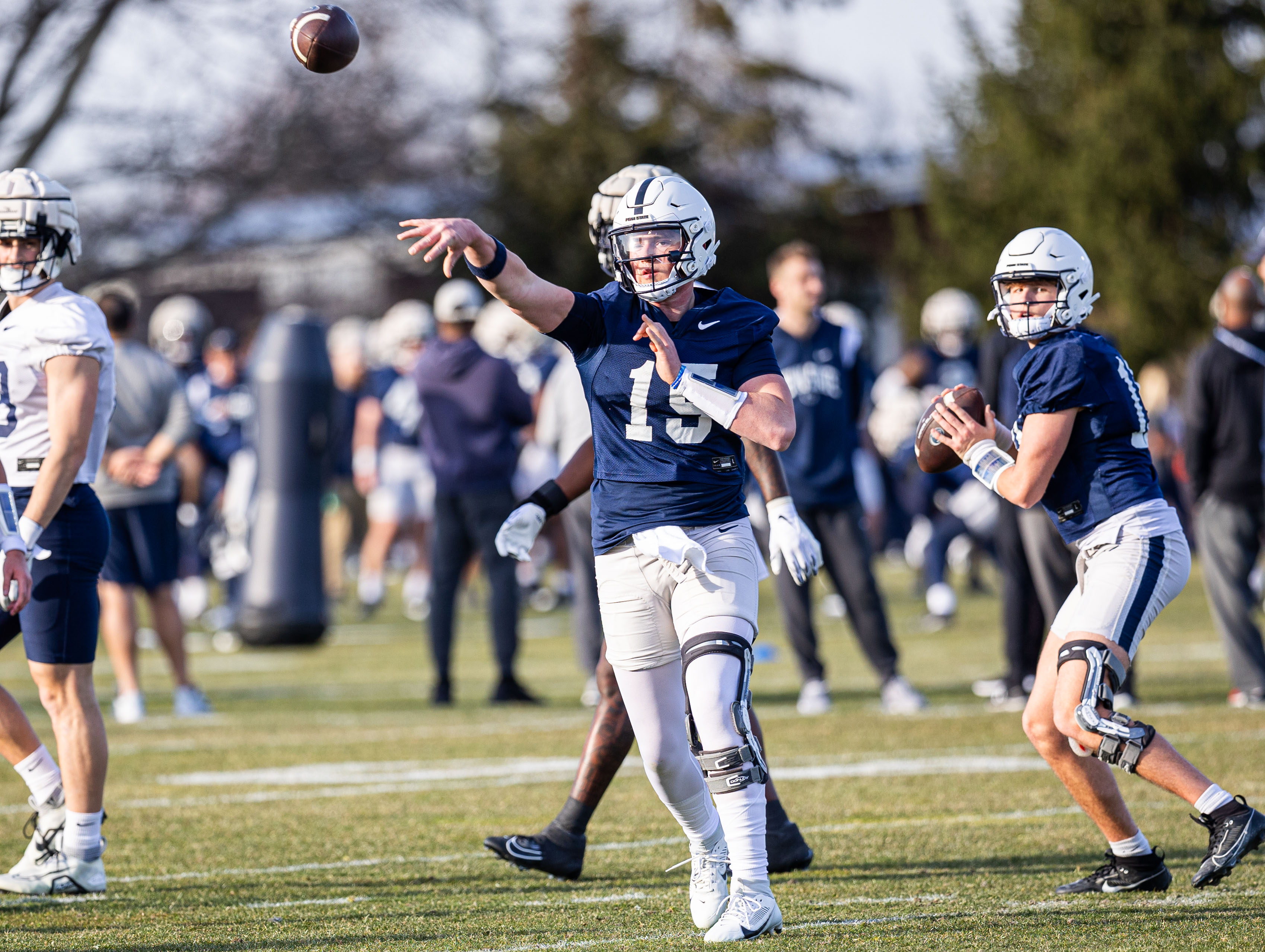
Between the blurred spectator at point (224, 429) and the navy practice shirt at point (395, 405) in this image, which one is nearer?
the navy practice shirt at point (395, 405)

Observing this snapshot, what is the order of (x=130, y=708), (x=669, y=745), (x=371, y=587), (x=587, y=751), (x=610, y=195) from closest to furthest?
(x=669, y=745)
(x=587, y=751)
(x=610, y=195)
(x=130, y=708)
(x=371, y=587)

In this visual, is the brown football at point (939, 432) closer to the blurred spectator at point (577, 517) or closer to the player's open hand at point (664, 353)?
the player's open hand at point (664, 353)

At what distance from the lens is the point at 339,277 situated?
36.2 metres

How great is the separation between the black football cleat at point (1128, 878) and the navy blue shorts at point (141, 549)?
575 cm

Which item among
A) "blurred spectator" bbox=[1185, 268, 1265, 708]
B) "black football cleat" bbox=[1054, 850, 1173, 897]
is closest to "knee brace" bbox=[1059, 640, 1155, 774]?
"black football cleat" bbox=[1054, 850, 1173, 897]

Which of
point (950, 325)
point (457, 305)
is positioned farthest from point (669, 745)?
point (950, 325)

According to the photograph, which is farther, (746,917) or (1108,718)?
(1108,718)

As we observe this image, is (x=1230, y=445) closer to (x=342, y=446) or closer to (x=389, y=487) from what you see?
(x=389, y=487)

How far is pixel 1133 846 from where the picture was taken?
16.0ft

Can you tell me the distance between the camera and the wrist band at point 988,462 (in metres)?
4.94

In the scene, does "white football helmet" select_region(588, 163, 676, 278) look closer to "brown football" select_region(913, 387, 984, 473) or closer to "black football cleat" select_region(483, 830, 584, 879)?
"brown football" select_region(913, 387, 984, 473)

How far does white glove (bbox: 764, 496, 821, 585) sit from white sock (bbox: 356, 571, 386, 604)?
464 inches

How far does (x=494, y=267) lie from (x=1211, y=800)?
2.38 meters

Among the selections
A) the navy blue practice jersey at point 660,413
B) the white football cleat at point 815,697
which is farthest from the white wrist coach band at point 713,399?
the white football cleat at point 815,697
